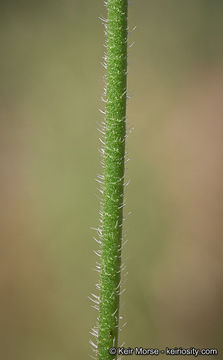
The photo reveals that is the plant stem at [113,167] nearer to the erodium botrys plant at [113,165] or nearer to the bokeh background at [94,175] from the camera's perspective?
the erodium botrys plant at [113,165]

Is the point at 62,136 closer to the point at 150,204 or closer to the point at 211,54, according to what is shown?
the point at 150,204

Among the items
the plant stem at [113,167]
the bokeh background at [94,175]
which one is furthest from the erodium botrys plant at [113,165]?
the bokeh background at [94,175]

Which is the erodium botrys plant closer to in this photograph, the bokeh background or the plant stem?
the plant stem

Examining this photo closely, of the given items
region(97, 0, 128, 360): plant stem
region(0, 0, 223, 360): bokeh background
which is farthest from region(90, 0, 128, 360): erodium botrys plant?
region(0, 0, 223, 360): bokeh background

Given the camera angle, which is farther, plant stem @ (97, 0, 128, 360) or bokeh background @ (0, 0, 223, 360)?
bokeh background @ (0, 0, 223, 360)

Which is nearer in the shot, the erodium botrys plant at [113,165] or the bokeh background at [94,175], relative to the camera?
the erodium botrys plant at [113,165]

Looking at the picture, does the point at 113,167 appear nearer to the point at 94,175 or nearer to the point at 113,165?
the point at 113,165
